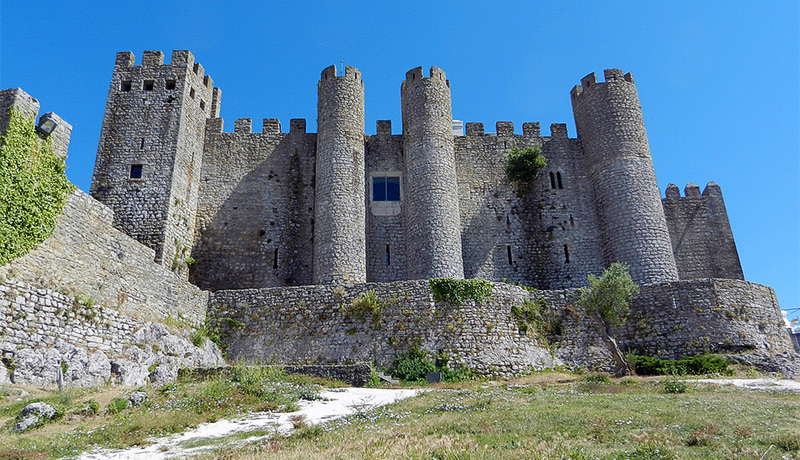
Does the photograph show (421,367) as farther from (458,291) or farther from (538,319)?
(538,319)

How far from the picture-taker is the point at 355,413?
33.5 ft

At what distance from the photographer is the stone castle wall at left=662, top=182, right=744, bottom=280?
1004 inches

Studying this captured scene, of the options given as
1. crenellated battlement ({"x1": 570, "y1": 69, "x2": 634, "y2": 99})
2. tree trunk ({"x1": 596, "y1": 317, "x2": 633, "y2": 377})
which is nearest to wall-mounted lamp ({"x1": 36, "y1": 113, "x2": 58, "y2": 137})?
tree trunk ({"x1": 596, "y1": 317, "x2": 633, "y2": 377})

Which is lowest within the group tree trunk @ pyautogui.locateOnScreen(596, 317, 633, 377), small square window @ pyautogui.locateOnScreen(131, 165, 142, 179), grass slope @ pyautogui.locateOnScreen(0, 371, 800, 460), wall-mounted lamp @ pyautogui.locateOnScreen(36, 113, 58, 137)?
grass slope @ pyautogui.locateOnScreen(0, 371, 800, 460)

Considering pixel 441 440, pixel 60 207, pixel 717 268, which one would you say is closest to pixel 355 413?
pixel 441 440

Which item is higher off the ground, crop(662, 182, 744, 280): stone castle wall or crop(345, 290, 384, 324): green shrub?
crop(662, 182, 744, 280): stone castle wall

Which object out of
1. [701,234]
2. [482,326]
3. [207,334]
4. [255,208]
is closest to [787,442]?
[482,326]

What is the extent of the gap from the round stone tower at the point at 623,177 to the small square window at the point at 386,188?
9.58 metres

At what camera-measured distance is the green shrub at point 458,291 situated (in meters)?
18.1

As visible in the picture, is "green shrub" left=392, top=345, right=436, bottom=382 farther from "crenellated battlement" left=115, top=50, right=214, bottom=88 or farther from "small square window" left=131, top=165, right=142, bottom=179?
"crenellated battlement" left=115, top=50, right=214, bottom=88

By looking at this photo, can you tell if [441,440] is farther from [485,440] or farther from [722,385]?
[722,385]

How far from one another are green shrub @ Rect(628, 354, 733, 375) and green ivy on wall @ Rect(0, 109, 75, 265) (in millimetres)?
17904

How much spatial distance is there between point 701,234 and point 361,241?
56.2 ft

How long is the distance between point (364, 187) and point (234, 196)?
6128mm
